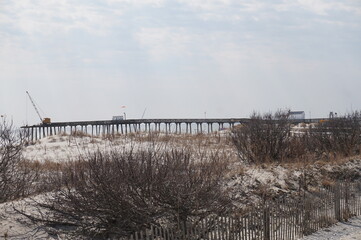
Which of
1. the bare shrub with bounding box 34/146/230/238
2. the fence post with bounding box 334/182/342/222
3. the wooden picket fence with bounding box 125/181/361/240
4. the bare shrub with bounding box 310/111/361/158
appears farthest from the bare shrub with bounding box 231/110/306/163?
the bare shrub with bounding box 34/146/230/238

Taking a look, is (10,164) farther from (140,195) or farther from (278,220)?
(278,220)

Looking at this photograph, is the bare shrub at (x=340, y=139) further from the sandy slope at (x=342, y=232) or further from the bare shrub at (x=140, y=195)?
the bare shrub at (x=140, y=195)

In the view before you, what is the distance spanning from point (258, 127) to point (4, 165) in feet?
47.0

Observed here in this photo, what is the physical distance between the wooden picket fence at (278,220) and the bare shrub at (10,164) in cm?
575

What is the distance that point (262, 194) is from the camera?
67.5 feet

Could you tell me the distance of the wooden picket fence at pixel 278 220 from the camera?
41.7 feet

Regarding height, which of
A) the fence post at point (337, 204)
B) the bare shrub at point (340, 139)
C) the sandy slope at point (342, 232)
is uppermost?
the bare shrub at point (340, 139)

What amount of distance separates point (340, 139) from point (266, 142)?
666 centimetres

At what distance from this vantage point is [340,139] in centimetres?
3272

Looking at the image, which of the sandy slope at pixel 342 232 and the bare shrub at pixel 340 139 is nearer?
the sandy slope at pixel 342 232

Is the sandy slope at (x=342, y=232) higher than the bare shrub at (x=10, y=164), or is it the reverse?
the bare shrub at (x=10, y=164)

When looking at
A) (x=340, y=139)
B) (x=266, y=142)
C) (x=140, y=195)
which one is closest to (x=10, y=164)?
(x=140, y=195)

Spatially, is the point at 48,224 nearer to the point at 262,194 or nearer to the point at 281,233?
the point at 281,233

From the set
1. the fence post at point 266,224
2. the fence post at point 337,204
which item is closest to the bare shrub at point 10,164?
the fence post at point 266,224
